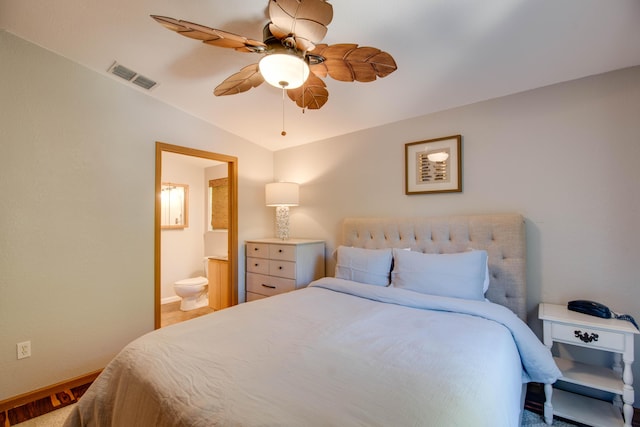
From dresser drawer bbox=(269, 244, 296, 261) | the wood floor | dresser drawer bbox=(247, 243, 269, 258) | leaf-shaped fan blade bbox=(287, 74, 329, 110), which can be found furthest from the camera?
the wood floor

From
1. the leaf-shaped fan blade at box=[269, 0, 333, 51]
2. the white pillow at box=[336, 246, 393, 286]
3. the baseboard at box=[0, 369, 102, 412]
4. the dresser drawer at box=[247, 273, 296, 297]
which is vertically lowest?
the baseboard at box=[0, 369, 102, 412]

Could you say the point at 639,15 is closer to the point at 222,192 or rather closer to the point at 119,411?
the point at 119,411

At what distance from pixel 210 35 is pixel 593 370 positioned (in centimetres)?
298

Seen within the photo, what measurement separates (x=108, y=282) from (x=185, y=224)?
2222 millimetres

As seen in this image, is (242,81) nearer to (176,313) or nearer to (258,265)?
(258,265)

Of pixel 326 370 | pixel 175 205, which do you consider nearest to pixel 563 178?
pixel 326 370

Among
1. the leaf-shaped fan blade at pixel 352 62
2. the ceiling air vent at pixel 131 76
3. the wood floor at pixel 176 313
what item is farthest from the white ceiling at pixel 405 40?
the wood floor at pixel 176 313

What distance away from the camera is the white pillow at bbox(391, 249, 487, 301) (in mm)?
1904

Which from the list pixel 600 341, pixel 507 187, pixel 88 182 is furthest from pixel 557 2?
pixel 88 182

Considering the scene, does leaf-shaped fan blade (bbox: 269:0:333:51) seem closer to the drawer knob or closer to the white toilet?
the drawer knob

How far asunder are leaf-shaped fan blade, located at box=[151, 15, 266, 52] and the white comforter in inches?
57.3

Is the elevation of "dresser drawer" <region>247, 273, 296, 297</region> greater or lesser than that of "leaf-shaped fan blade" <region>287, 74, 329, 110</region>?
lesser

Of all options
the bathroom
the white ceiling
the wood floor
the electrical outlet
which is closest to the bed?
the white ceiling

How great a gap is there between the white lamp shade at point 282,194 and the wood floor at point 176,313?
76.4 inches
